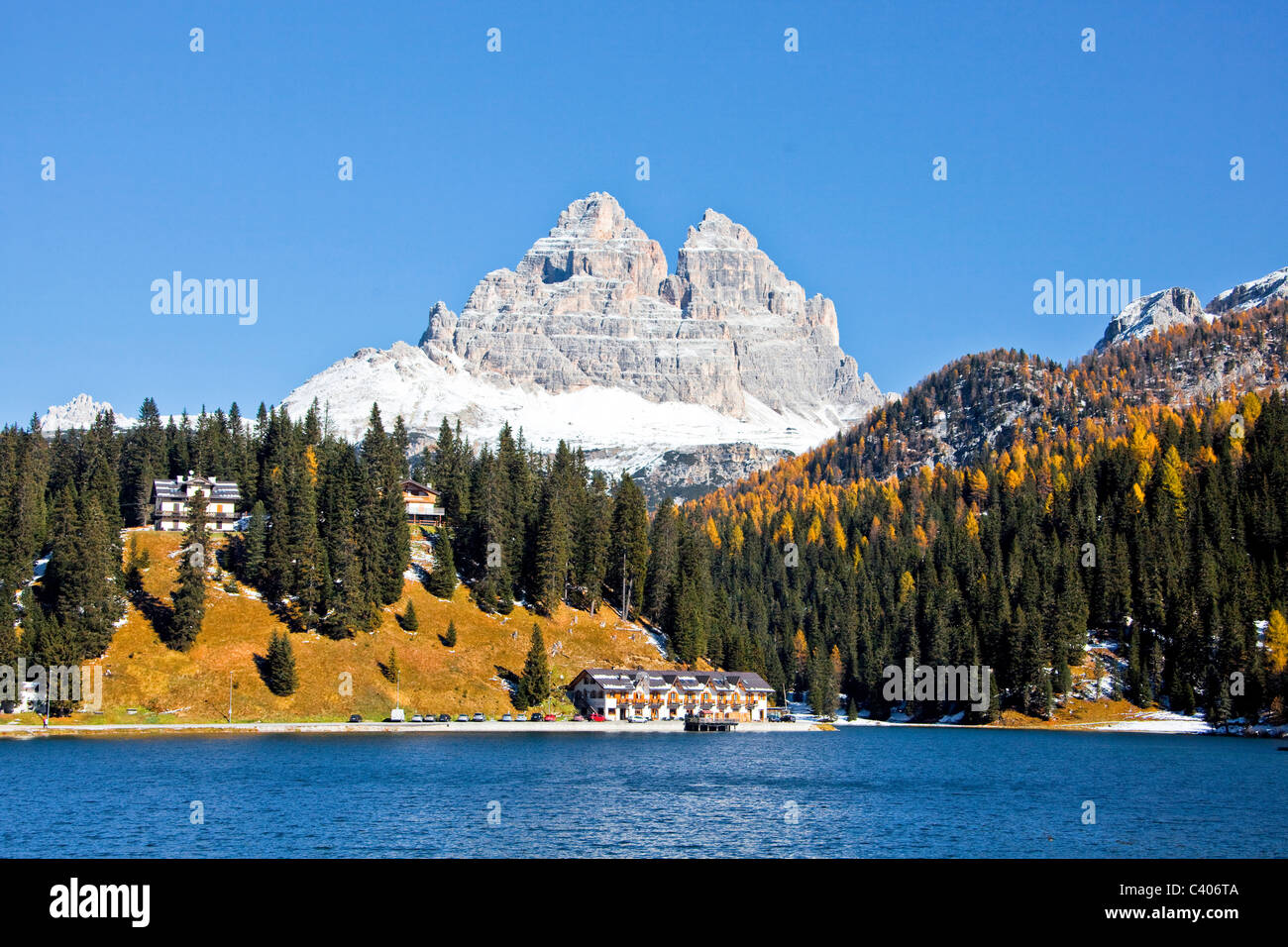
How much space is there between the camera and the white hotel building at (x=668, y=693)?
153 metres

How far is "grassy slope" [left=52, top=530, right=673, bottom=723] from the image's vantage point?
13050 cm

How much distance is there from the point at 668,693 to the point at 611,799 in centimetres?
8081

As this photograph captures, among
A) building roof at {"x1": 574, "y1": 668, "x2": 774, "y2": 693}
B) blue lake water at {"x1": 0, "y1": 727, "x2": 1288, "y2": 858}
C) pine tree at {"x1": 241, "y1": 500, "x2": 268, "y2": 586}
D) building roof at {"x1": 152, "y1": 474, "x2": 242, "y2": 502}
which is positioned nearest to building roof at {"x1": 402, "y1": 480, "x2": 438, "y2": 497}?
building roof at {"x1": 152, "y1": 474, "x2": 242, "y2": 502}

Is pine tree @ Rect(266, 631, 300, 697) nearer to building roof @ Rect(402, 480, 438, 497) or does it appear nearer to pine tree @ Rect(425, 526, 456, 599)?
pine tree @ Rect(425, 526, 456, 599)

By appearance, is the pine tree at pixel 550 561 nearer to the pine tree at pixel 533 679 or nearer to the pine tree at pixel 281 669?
the pine tree at pixel 533 679

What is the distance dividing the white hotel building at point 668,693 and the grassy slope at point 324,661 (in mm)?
4038

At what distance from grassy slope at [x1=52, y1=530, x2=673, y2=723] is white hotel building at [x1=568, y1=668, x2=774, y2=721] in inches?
159

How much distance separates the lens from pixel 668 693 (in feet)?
520

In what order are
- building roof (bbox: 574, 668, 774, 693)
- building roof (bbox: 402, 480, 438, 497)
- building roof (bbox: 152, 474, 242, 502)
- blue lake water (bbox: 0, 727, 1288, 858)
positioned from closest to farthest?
blue lake water (bbox: 0, 727, 1288, 858)
building roof (bbox: 574, 668, 774, 693)
building roof (bbox: 152, 474, 242, 502)
building roof (bbox: 402, 480, 438, 497)

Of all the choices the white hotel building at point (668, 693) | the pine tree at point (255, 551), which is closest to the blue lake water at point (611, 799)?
the white hotel building at point (668, 693)

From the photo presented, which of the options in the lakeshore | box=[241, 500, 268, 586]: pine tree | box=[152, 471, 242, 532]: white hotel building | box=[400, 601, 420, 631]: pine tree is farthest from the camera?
box=[152, 471, 242, 532]: white hotel building

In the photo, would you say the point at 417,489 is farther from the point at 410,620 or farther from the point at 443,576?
the point at 410,620
